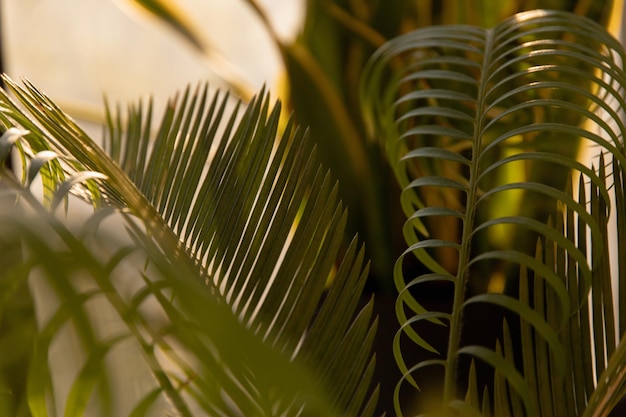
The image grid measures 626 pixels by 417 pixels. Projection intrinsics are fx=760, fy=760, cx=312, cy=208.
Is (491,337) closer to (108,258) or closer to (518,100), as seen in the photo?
(518,100)

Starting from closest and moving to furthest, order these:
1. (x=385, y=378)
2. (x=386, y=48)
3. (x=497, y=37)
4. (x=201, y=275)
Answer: (x=201, y=275) → (x=497, y=37) → (x=386, y=48) → (x=385, y=378)

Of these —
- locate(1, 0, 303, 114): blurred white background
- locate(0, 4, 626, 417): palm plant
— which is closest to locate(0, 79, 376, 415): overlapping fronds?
locate(0, 4, 626, 417): palm plant

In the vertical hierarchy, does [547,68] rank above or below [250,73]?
below

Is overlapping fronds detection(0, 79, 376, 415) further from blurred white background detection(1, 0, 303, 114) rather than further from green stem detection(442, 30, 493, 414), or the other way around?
blurred white background detection(1, 0, 303, 114)

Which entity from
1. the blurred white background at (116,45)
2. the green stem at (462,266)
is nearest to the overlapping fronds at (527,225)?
the green stem at (462,266)

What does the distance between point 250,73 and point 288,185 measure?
106cm

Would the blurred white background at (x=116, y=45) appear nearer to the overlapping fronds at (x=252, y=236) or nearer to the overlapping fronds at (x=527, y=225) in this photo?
the overlapping fronds at (x=527, y=225)

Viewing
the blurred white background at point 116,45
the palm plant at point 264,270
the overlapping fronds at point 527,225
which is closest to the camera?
the palm plant at point 264,270

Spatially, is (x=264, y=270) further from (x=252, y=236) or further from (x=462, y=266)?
(x=462, y=266)

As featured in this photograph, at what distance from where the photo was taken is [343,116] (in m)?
0.91

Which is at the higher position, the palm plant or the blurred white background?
the blurred white background

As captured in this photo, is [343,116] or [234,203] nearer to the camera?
[234,203]

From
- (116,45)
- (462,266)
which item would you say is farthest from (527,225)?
(116,45)

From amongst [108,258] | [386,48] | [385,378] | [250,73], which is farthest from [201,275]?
[250,73]
